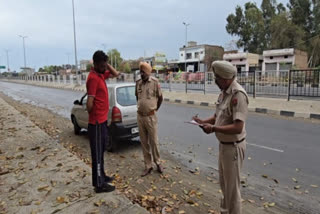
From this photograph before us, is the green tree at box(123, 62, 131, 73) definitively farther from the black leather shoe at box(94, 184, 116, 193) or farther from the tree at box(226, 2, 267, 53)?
the black leather shoe at box(94, 184, 116, 193)

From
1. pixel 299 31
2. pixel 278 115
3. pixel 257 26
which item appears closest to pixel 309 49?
pixel 299 31

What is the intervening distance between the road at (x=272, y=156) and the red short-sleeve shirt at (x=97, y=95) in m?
2.29

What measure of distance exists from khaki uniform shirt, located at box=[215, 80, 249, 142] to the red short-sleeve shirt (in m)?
1.64

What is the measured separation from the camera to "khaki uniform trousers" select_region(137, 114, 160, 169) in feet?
13.0

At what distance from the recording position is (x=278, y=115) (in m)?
10.2

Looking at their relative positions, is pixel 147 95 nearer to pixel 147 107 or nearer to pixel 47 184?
pixel 147 107

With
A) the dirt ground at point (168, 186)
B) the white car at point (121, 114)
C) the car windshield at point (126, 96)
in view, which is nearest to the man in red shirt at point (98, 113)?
the dirt ground at point (168, 186)

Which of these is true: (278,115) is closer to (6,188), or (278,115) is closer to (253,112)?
(253,112)

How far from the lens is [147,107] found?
3.90 meters

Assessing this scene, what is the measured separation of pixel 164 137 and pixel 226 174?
4463mm

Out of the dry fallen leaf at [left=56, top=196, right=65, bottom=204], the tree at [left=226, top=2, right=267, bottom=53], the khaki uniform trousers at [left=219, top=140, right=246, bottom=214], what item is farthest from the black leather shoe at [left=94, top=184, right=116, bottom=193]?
the tree at [left=226, top=2, right=267, bottom=53]

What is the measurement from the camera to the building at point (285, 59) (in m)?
34.6

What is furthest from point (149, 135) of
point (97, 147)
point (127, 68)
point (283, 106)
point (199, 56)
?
point (127, 68)

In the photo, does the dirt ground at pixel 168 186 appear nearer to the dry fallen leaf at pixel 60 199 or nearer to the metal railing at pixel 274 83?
the dry fallen leaf at pixel 60 199
